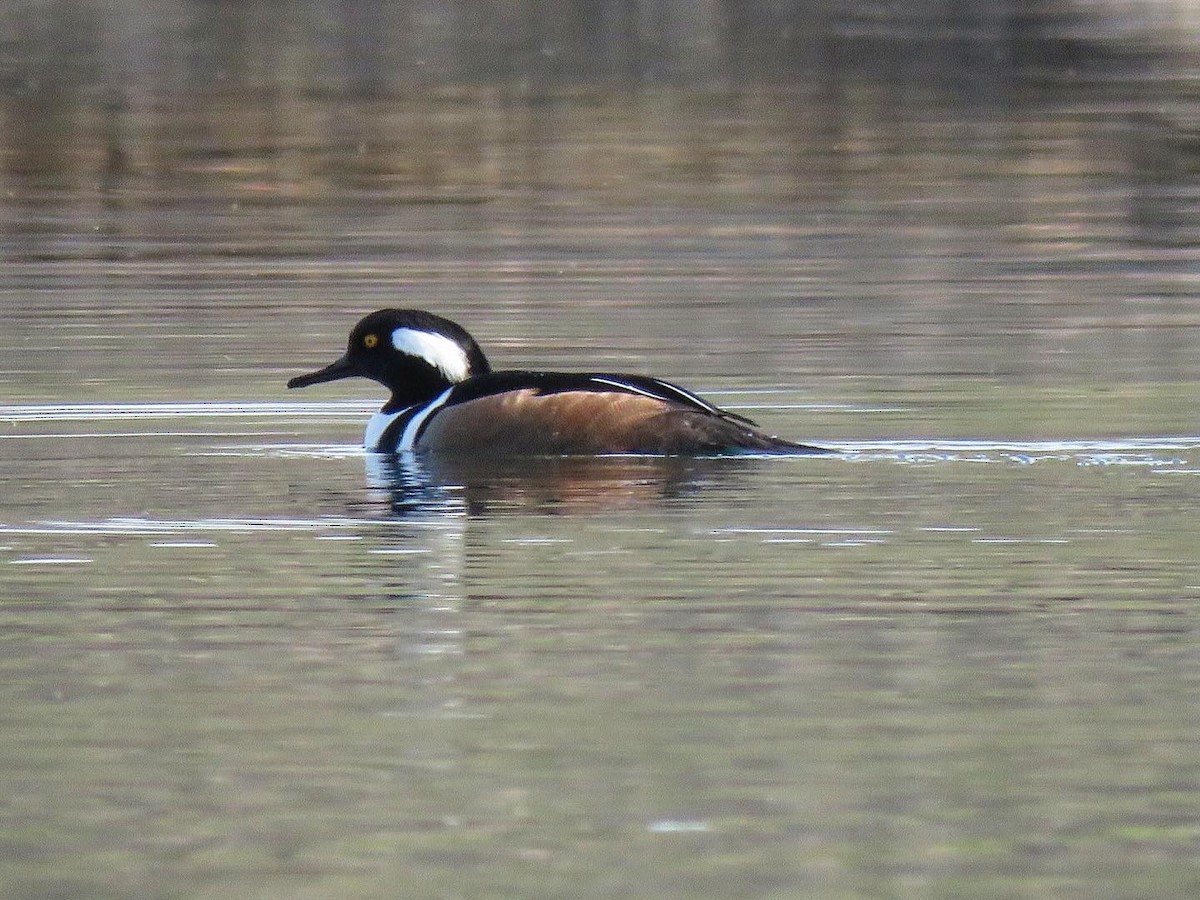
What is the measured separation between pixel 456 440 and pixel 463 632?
434 cm

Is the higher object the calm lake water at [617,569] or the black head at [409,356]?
the black head at [409,356]

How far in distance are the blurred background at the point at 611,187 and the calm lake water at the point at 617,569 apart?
0.10 metres

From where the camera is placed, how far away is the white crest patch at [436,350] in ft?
43.0

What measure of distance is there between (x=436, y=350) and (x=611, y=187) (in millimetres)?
13447

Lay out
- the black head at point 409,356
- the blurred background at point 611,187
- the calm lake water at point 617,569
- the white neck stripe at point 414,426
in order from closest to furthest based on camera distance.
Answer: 1. the calm lake water at point 617,569
2. the white neck stripe at point 414,426
3. the black head at point 409,356
4. the blurred background at point 611,187

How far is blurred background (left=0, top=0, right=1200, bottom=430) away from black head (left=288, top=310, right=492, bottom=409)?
102cm

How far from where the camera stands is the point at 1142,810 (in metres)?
6.06

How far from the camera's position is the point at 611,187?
1040 inches

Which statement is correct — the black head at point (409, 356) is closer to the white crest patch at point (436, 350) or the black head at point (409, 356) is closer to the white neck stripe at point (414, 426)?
the white crest patch at point (436, 350)

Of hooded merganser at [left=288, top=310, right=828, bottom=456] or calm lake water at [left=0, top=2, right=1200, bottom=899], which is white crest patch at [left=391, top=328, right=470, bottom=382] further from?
calm lake water at [left=0, top=2, right=1200, bottom=899]

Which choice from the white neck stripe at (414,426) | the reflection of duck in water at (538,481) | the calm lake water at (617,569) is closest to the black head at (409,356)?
the calm lake water at (617,569)

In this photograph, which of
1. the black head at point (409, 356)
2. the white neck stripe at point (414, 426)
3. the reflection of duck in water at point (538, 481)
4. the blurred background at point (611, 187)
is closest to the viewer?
the reflection of duck in water at point (538, 481)

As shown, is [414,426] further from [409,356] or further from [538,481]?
[538,481]

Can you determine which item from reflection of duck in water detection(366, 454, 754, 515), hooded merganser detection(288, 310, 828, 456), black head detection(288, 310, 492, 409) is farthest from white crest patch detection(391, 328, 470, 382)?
reflection of duck in water detection(366, 454, 754, 515)
